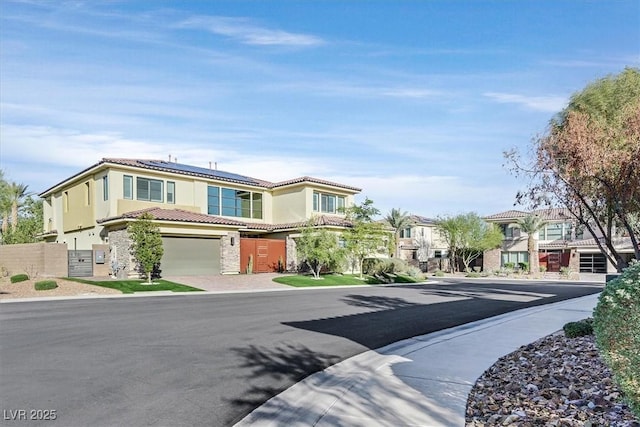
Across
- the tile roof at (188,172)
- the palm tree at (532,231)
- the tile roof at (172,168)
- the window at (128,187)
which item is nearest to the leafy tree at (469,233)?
the palm tree at (532,231)

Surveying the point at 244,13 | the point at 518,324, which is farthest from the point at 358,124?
the point at 518,324

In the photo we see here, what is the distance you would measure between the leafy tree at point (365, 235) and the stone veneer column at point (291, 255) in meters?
4.12

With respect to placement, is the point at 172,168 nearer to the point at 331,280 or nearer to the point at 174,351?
the point at 331,280

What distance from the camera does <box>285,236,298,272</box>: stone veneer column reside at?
3362cm

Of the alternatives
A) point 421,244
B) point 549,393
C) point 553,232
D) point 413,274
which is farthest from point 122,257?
point 553,232

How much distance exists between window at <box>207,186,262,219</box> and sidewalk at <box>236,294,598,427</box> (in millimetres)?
24905

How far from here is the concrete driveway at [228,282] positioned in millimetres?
24434

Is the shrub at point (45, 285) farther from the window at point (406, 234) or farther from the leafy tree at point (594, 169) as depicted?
the window at point (406, 234)

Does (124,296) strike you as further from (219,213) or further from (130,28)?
(219,213)

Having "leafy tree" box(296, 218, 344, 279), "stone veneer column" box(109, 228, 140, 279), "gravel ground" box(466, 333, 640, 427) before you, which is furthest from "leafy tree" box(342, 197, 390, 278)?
"gravel ground" box(466, 333, 640, 427)

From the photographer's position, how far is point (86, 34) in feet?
43.8

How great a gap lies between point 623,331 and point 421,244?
55009 millimetres

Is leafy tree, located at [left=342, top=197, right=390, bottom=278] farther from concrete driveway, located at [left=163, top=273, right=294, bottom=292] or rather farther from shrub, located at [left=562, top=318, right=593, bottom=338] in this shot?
shrub, located at [left=562, top=318, right=593, bottom=338]

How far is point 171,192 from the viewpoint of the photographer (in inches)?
1192
